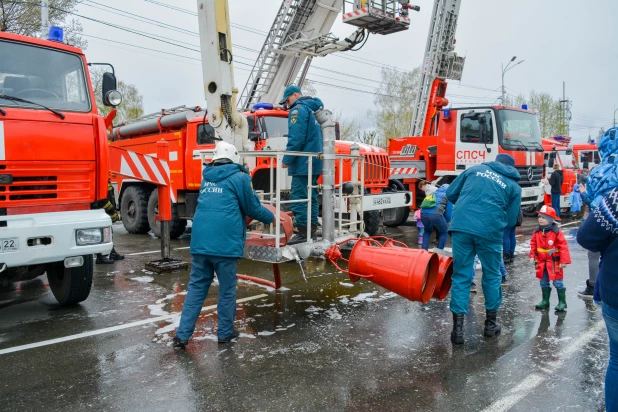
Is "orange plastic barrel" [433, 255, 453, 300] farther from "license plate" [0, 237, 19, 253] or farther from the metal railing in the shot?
"license plate" [0, 237, 19, 253]

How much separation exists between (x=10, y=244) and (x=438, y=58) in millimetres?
11533

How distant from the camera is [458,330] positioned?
443 centimetres

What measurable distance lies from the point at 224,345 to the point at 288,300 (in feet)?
5.05

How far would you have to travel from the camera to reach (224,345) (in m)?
4.38

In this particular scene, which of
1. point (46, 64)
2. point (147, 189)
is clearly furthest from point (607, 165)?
point (147, 189)

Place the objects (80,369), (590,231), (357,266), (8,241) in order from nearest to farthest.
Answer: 1. (590,231)
2. (80,369)
3. (8,241)
4. (357,266)

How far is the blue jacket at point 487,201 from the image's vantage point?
4512 millimetres

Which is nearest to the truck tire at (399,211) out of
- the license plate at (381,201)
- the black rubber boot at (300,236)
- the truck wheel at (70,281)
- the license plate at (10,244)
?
the license plate at (381,201)

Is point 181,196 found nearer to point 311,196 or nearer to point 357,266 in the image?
point 311,196

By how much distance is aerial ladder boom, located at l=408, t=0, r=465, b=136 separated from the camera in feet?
43.0

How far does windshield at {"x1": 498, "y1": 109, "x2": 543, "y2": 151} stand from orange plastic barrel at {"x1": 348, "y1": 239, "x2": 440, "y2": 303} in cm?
746

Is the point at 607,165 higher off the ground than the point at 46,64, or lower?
lower

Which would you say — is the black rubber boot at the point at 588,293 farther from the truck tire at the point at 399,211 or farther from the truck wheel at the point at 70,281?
the truck wheel at the point at 70,281

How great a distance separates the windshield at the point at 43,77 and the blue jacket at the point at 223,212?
172 centimetres
